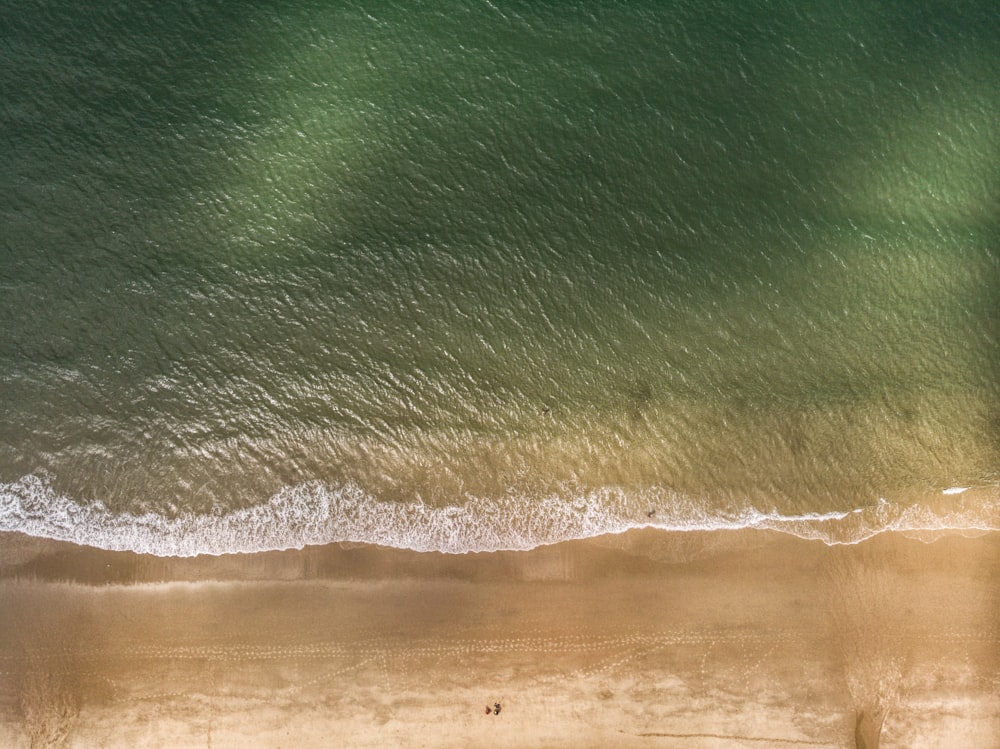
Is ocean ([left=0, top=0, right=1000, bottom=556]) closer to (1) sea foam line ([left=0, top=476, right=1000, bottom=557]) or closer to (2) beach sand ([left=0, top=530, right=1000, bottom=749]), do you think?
(1) sea foam line ([left=0, top=476, right=1000, bottom=557])

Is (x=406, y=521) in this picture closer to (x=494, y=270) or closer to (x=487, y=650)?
(x=487, y=650)

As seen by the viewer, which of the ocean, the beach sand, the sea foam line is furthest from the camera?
the ocean

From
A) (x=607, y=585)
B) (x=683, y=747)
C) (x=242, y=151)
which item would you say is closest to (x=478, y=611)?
(x=607, y=585)

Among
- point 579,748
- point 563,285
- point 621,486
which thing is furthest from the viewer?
point 563,285

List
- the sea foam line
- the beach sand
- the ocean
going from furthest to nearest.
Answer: the ocean
the sea foam line
the beach sand

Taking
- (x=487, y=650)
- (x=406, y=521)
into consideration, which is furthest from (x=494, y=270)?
(x=487, y=650)

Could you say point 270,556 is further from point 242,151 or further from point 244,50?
point 244,50

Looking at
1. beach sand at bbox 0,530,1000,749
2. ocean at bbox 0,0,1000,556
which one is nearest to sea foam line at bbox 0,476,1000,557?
ocean at bbox 0,0,1000,556
